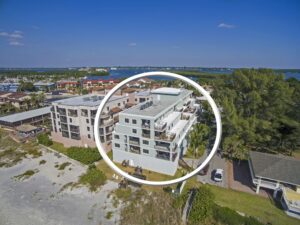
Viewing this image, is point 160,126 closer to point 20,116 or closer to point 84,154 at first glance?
point 84,154

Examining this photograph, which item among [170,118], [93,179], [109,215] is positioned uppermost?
[170,118]

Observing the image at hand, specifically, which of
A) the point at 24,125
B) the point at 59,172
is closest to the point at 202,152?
the point at 59,172

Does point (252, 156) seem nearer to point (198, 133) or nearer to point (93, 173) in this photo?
point (198, 133)

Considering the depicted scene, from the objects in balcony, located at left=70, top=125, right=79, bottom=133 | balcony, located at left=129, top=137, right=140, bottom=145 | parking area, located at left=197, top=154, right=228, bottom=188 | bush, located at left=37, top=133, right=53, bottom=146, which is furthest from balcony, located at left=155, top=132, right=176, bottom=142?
bush, located at left=37, top=133, right=53, bottom=146

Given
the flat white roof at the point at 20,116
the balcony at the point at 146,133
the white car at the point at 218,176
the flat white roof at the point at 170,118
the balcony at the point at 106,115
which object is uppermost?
the flat white roof at the point at 170,118

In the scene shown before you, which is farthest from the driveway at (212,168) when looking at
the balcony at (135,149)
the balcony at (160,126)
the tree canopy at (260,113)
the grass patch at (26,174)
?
the grass patch at (26,174)

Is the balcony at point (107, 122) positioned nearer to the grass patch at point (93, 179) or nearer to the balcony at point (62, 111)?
the balcony at point (62, 111)

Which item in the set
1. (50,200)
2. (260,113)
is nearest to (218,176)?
(260,113)
